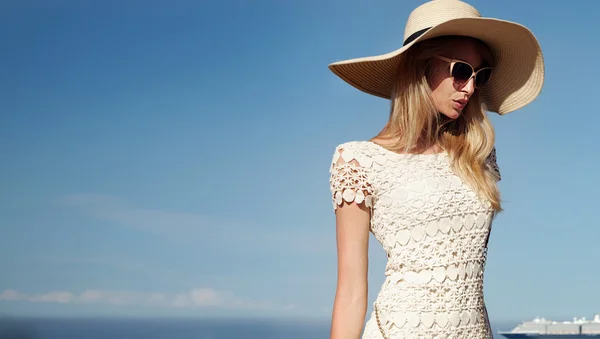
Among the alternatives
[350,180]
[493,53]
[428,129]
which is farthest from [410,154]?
[493,53]

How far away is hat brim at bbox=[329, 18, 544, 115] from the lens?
274cm

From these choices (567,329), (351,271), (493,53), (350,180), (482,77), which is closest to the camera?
(351,271)

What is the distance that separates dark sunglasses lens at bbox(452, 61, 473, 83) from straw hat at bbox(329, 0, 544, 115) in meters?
0.12

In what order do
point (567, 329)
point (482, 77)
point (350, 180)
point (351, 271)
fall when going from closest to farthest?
point (351, 271) → point (350, 180) → point (482, 77) → point (567, 329)

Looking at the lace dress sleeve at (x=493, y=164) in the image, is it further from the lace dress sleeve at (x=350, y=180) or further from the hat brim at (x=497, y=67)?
the lace dress sleeve at (x=350, y=180)

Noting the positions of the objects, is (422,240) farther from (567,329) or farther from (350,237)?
(567,329)

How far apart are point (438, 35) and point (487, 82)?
0.41 meters

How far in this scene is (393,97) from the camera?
9.24 ft

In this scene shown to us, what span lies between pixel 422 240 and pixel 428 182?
0.64ft

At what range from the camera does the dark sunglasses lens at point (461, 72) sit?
2.69 metres

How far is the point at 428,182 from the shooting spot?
2.61 meters

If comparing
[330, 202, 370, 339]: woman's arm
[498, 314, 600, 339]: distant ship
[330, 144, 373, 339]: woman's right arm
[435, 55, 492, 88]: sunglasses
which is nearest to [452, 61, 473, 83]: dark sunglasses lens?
[435, 55, 492, 88]: sunglasses

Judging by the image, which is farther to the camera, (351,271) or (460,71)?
(460,71)

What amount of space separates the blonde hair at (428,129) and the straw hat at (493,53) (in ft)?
0.20
